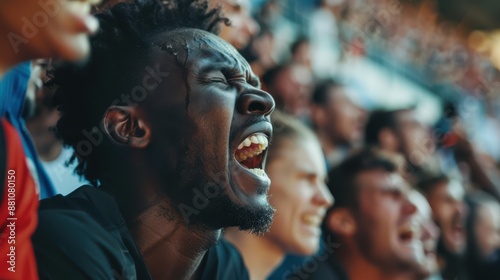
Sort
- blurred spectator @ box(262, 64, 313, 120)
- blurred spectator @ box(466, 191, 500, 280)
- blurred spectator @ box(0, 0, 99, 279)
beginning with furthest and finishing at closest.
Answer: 1. blurred spectator @ box(466, 191, 500, 280)
2. blurred spectator @ box(262, 64, 313, 120)
3. blurred spectator @ box(0, 0, 99, 279)

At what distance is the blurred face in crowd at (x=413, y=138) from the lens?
2277 millimetres

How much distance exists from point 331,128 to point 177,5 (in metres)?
0.75

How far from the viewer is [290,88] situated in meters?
1.94

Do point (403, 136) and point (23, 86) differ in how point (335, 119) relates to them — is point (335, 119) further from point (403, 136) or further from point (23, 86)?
point (23, 86)

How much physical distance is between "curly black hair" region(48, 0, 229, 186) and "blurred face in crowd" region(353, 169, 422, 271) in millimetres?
891

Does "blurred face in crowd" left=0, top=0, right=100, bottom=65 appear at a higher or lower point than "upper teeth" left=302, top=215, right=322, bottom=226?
higher

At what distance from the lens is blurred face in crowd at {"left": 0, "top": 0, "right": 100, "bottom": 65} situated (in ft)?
4.40

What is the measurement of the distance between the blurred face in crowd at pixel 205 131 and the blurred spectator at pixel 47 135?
0.14 metres

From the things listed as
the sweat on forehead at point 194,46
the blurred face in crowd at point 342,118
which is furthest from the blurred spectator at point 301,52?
the sweat on forehead at point 194,46

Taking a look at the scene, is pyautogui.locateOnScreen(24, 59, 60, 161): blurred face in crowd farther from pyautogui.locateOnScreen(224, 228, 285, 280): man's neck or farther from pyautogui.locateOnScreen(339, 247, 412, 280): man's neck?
pyautogui.locateOnScreen(339, 247, 412, 280): man's neck

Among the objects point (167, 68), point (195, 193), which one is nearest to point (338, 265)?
point (195, 193)

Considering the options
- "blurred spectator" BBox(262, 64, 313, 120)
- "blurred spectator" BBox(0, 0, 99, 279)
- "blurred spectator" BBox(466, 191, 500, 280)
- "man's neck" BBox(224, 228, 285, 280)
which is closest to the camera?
"blurred spectator" BBox(0, 0, 99, 279)

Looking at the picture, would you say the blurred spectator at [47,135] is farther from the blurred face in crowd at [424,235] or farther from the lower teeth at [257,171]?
the blurred face in crowd at [424,235]

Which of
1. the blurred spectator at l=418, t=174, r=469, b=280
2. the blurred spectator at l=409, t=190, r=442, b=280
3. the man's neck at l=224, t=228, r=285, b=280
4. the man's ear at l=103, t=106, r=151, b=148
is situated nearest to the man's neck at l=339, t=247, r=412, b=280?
the blurred spectator at l=409, t=190, r=442, b=280
